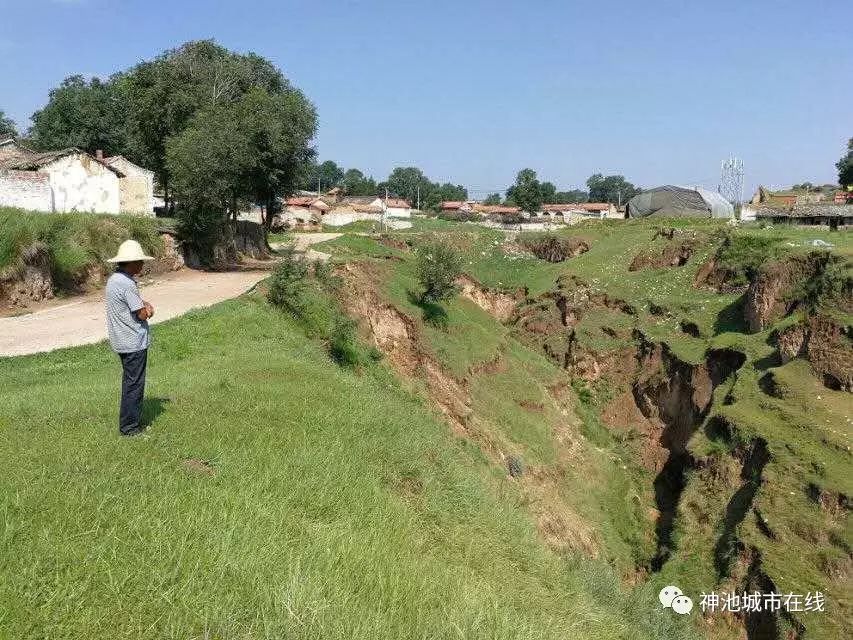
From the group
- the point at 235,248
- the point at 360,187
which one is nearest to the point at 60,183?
the point at 235,248

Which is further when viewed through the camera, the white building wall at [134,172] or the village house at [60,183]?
the white building wall at [134,172]

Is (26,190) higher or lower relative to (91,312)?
higher

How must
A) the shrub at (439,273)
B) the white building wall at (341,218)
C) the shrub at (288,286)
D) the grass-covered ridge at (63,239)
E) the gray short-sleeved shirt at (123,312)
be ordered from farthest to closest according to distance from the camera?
the white building wall at (341,218)
the shrub at (439,273)
the grass-covered ridge at (63,239)
the shrub at (288,286)
the gray short-sleeved shirt at (123,312)

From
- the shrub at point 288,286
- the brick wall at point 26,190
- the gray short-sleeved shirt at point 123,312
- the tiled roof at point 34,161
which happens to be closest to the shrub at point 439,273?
the shrub at point 288,286

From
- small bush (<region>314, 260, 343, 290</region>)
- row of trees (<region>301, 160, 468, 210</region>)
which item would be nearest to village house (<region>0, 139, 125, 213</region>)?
small bush (<region>314, 260, 343, 290</region>)

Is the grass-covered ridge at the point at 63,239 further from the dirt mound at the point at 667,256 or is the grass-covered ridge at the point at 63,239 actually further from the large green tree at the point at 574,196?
the large green tree at the point at 574,196

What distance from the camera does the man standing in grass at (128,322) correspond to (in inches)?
284

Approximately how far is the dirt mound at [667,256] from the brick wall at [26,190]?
2743cm

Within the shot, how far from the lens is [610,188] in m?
152

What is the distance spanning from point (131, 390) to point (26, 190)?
2277cm

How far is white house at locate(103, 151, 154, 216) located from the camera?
36.1 meters

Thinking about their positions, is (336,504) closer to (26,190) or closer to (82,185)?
(26,190)

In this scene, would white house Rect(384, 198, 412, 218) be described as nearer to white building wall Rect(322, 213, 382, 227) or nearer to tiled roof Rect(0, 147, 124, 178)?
white building wall Rect(322, 213, 382, 227)

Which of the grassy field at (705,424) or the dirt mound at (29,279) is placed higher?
the dirt mound at (29,279)
